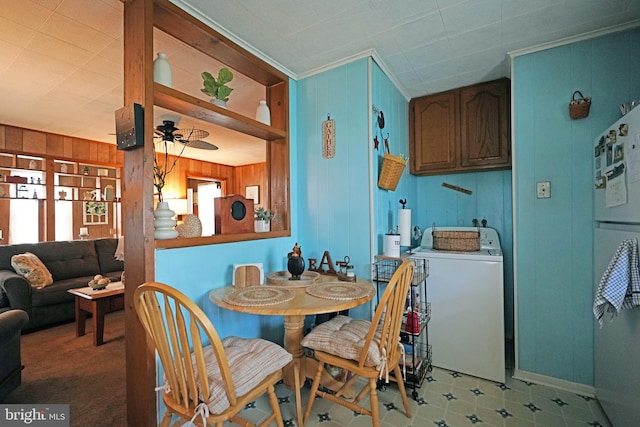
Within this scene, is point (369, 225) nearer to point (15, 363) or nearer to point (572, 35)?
point (572, 35)

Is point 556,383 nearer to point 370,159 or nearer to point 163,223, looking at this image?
point 370,159

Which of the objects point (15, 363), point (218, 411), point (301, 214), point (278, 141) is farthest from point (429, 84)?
point (15, 363)

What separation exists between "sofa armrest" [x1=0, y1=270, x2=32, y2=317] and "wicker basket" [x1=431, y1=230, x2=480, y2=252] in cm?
395

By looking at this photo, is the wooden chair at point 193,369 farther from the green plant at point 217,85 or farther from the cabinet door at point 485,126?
the cabinet door at point 485,126

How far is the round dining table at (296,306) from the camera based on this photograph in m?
1.32

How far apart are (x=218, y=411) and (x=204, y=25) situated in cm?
195

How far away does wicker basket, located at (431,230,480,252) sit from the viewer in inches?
92.7

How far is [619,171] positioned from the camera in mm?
1403

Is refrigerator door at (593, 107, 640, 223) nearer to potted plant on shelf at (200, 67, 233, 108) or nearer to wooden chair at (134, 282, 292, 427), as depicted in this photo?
wooden chair at (134, 282, 292, 427)

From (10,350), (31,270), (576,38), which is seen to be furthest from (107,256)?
(576,38)

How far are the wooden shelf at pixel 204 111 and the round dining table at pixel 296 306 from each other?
1059 millimetres

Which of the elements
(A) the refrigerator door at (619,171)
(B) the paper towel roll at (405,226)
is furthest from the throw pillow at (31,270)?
(A) the refrigerator door at (619,171)

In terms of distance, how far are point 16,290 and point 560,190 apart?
4.69 meters

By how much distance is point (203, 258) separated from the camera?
1.71 meters
